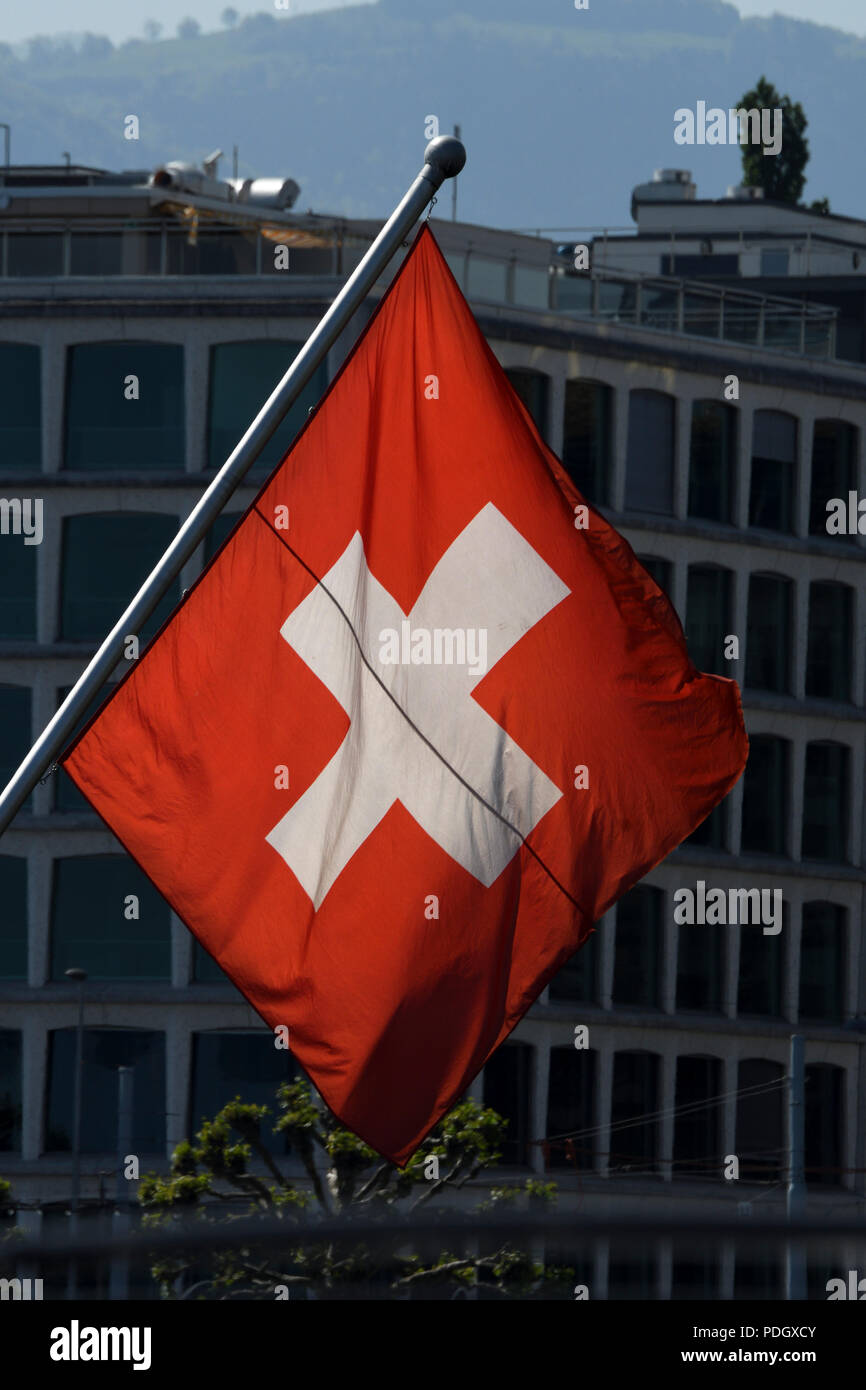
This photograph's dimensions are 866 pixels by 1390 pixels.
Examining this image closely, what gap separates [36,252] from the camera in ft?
212

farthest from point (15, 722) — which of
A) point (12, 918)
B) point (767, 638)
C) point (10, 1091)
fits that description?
point (767, 638)

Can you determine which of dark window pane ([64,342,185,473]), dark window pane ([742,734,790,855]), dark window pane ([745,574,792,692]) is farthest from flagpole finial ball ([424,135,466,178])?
dark window pane ([745,574,792,692])

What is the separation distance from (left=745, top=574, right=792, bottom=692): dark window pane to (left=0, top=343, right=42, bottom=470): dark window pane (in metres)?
19.3

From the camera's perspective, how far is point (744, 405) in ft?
223

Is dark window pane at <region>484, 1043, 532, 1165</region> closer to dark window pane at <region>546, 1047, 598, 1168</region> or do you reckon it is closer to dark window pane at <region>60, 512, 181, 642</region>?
dark window pane at <region>546, 1047, 598, 1168</region>

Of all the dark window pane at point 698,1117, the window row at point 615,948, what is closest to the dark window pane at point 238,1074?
the window row at point 615,948

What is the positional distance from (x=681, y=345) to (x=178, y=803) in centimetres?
5703

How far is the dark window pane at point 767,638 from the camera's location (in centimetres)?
6738

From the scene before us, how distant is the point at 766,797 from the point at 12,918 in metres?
20.2

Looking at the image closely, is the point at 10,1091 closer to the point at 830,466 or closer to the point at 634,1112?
the point at 634,1112

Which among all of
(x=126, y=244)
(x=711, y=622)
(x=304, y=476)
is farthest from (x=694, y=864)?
(x=304, y=476)

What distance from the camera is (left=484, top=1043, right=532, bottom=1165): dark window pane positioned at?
202 feet

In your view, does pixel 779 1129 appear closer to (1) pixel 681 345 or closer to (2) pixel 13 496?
(1) pixel 681 345

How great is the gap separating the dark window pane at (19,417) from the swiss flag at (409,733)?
→ 52.6 metres
